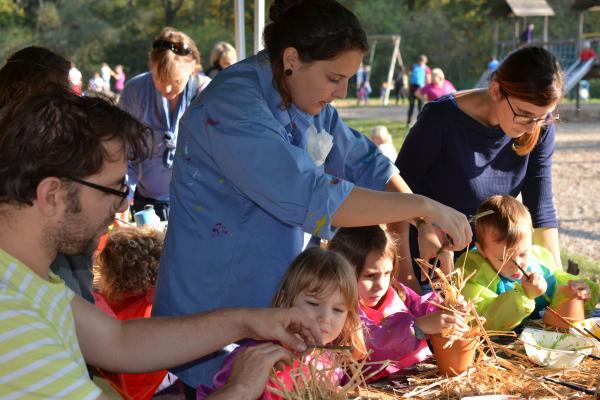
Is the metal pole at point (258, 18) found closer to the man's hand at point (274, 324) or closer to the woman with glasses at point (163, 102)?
the woman with glasses at point (163, 102)

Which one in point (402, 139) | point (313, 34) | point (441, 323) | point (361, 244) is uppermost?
point (313, 34)

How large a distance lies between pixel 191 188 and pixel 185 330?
399mm

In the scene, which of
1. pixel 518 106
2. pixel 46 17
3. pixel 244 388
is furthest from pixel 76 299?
pixel 46 17

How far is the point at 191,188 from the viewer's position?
2.14 meters

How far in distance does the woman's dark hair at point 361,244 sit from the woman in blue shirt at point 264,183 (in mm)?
622

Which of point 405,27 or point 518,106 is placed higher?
point 518,106

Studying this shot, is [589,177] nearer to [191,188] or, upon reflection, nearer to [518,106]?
[518,106]

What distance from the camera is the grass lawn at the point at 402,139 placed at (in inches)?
236

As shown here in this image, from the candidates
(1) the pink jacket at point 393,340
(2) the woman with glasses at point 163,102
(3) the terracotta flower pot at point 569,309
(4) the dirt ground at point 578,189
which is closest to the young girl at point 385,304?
(1) the pink jacket at point 393,340

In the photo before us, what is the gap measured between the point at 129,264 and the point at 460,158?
144 centimetres

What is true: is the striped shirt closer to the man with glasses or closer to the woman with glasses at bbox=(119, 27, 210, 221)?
the man with glasses

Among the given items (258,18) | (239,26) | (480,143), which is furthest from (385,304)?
(239,26)

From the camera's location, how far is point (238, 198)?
2.11m

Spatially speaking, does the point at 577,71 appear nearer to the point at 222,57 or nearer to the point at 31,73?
the point at 222,57
